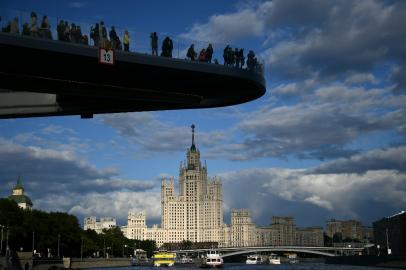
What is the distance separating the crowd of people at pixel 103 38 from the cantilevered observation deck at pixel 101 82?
48 cm

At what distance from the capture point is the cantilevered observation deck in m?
38.9

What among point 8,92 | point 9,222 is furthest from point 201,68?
point 9,222

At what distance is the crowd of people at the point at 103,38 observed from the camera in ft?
124

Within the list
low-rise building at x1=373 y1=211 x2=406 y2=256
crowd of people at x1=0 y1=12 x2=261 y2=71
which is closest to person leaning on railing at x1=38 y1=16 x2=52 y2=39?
crowd of people at x1=0 y1=12 x2=261 y2=71

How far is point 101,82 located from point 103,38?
15.7ft

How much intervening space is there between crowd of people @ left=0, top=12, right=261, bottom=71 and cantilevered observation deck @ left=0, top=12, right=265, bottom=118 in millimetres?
477

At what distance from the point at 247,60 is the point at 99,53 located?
11147 mm

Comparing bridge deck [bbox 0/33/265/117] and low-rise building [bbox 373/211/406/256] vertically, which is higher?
bridge deck [bbox 0/33/265/117]

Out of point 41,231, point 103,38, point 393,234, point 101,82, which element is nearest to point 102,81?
point 101,82

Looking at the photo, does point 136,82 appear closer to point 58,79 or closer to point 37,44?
point 58,79

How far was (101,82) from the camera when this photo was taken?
4412cm

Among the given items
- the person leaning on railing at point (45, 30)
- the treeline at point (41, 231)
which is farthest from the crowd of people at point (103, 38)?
the treeline at point (41, 231)

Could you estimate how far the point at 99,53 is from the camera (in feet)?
129

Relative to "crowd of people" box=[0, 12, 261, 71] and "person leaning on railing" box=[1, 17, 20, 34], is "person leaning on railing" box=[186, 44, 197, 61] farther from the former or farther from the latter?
"person leaning on railing" box=[1, 17, 20, 34]
